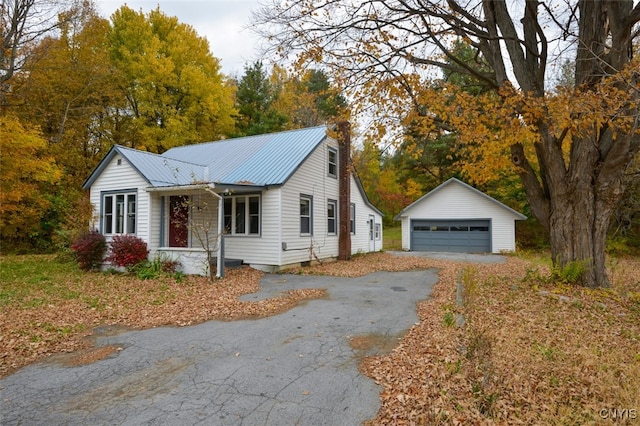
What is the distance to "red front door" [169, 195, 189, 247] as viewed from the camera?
12625 millimetres

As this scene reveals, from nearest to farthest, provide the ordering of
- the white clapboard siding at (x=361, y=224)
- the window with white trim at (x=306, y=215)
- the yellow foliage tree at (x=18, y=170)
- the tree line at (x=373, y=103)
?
the tree line at (x=373, y=103)
the yellow foliage tree at (x=18, y=170)
the window with white trim at (x=306, y=215)
the white clapboard siding at (x=361, y=224)

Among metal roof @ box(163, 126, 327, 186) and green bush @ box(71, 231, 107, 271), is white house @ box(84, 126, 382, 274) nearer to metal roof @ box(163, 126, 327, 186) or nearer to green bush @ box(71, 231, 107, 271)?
metal roof @ box(163, 126, 327, 186)

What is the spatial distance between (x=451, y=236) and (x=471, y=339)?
19.5m

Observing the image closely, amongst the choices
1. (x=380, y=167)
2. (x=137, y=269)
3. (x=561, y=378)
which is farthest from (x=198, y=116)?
(x=561, y=378)

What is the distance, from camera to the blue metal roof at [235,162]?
1238 cm

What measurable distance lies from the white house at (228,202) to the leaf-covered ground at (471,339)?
266 centimetres

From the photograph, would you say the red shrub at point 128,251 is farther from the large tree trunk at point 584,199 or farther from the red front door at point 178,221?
the large tree trunk at point 584,199

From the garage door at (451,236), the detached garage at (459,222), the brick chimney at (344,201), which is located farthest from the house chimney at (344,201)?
the garage door at (451,236)

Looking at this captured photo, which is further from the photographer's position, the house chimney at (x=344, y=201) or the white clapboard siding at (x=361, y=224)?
the white clapboard siding at (x=361, y=224)

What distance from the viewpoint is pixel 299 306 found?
729cm

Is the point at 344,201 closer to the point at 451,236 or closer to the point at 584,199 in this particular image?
the point at 584,199

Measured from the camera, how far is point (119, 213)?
1289 centimetres

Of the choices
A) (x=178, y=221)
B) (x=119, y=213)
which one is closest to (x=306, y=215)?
(x=178, y=221)

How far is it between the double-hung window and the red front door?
4.13 feet
